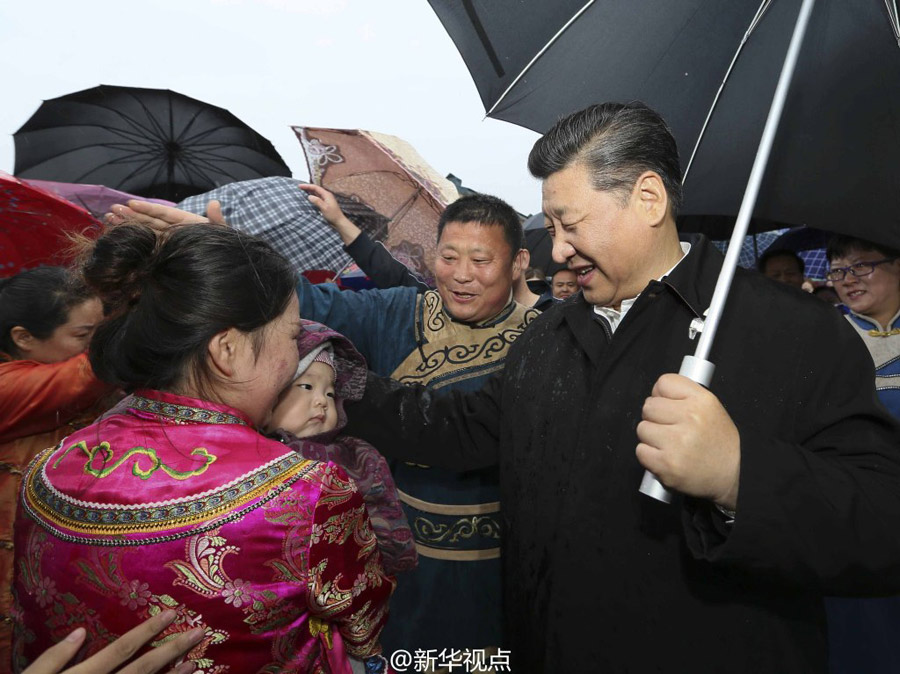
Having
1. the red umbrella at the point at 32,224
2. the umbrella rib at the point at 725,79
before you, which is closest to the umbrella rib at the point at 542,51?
the umbrella rib at the point at 725,79

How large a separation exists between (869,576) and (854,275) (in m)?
2.54

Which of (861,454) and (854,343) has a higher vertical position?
(854,343)

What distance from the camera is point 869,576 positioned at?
1.24 meters

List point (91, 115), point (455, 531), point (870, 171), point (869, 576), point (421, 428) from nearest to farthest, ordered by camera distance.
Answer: point (869, 576) < point (870, 171) < point (421, 428) < point (455, 531) < point (91, 115)

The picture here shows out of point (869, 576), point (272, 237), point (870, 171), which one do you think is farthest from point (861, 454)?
point (272, 237)

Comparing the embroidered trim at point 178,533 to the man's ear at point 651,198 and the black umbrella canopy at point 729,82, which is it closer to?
the man's ear at point 651,198

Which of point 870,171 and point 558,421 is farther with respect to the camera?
point 558,421

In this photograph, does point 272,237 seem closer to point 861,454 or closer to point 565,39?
point 565,39

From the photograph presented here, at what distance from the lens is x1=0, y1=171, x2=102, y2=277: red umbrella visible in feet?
6.64

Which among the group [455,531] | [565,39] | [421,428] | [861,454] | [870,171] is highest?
[565,39]

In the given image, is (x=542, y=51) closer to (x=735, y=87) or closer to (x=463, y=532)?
(x=735, y=87)

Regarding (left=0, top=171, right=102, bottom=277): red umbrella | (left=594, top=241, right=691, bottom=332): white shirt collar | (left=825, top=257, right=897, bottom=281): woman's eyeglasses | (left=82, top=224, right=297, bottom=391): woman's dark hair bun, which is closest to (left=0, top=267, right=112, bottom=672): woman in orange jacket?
(left=0, top=171, right=102, bottom=277): red umbrella

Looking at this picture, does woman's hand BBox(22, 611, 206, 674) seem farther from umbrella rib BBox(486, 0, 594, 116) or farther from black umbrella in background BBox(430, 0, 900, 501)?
umbrella rib BBox(486, 0, 594, 116)

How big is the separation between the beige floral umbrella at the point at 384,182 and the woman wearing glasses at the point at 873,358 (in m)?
2.15
